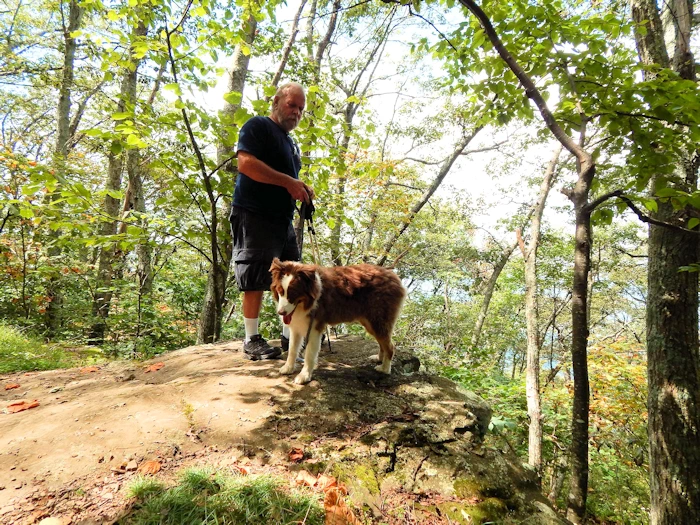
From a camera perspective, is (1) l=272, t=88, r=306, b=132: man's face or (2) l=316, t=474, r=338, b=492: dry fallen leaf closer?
(2) l=316, t=474, r=338, b=492: dry fallen leaf

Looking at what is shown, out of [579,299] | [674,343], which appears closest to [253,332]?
[579,299]

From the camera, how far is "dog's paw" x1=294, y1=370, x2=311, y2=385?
3.18m

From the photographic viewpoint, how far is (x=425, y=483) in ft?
6.95

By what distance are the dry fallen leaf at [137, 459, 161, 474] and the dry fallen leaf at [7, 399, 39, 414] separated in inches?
65.1

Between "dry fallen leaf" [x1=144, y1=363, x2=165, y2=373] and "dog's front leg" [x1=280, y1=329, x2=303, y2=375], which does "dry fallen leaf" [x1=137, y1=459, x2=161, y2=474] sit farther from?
"dry fallen leaf" [x1=144, y1=363, x2=165, y2=373]

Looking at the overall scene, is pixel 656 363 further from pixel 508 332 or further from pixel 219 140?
pixel 508 332

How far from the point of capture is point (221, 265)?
5379mm

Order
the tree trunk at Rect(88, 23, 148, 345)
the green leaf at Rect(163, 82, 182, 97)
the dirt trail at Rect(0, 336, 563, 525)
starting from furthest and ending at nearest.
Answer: the tree trunk at Rect(88, 23, 148, 345) < the green leaf at Rect(163, 82, 182, 97) < the dirt trail at Rect(0, 336, 563, 525)

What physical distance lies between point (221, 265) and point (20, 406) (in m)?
2.87

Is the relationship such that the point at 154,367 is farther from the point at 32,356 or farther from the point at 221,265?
the point at 32,356

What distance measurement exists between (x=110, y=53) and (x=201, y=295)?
4326 millimetres

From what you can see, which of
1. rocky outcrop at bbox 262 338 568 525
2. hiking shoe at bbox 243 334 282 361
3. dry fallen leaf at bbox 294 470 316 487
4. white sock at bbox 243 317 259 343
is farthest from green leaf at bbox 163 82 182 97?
dry fallen leaf at bbox 294 470 316 487

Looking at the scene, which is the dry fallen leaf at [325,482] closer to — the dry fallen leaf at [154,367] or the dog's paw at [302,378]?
the dog's paw at [302,378]

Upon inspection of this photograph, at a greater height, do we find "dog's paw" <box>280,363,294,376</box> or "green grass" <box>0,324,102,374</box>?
"dog's paw" <box>280,363,294,376</box>
